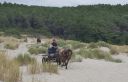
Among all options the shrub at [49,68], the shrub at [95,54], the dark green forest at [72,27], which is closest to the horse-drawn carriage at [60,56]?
the shrub at [49,68]

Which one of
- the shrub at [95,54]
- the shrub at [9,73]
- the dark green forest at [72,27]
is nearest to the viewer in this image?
the shrub at [9,73]

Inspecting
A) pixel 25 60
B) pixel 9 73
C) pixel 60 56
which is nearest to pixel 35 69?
pixel 9 73

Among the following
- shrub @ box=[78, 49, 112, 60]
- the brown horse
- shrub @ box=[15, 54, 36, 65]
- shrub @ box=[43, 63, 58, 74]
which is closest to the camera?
shrub @ box=[43, 63, 58, 74]

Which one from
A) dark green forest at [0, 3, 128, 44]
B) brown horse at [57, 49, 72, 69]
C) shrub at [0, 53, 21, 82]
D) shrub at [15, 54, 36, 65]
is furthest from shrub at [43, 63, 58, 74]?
dark green forest at [0, 3, 128, 44]

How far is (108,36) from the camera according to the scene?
77.7m

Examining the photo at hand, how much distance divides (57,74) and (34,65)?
40.2 inches

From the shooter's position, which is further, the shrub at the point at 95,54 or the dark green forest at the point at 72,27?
the dark green forest at the point at 72,27

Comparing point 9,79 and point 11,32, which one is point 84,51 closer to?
point 9,79

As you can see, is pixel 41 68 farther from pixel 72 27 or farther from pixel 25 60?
pixel 72 27

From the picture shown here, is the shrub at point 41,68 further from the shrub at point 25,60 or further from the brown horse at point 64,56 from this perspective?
the brown horse at point 64,56

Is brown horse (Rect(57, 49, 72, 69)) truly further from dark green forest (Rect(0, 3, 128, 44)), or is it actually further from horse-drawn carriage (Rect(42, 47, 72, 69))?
A: dark green forest (Rect(0, 3, 128, 44))

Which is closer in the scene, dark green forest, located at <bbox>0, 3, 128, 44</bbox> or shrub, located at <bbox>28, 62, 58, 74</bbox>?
shrub, located at <bbox>28, 62, 58, 74</bbox>

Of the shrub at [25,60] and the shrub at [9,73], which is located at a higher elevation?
the shrub at [9,73]

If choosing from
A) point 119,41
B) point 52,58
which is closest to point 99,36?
point 119,41
